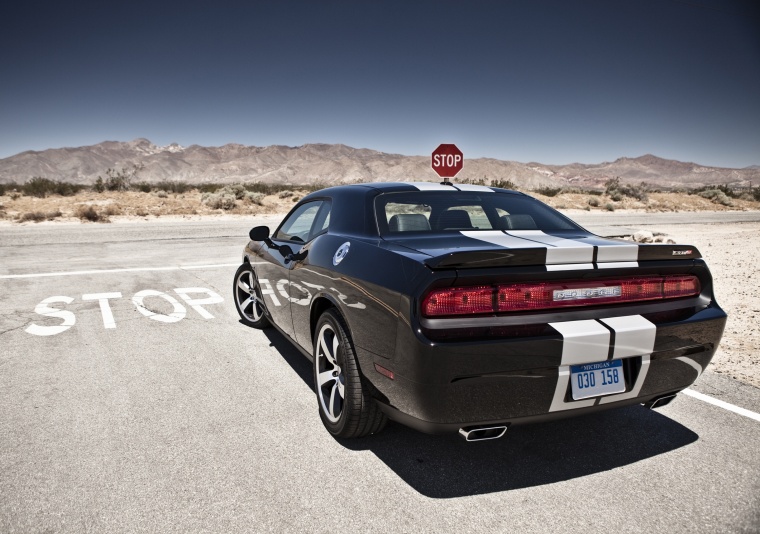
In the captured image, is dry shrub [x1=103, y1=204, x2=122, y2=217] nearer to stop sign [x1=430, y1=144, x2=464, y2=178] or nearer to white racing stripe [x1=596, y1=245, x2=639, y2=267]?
stop sign [x1=430, y1=144, x2=464, y2=178]

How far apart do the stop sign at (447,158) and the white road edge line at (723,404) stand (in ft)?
49.2

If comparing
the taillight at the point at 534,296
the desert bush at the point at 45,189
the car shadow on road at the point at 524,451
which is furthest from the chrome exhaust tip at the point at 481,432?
the desert bush at the point at 45,189

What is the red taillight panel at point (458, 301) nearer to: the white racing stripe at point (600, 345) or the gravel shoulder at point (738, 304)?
the white racing stripe at point (600, 345)

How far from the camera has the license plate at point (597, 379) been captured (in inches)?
95.7

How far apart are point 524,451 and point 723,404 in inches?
66.6

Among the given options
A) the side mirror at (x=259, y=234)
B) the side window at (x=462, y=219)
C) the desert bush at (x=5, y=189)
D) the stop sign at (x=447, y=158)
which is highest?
the stop sign at (x=447, y=158)

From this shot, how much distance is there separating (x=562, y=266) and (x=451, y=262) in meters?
0.56

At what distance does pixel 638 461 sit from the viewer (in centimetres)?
283

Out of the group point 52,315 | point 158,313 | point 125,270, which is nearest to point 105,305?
point 52,315

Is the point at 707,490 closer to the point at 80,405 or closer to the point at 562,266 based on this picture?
the point at 562,266

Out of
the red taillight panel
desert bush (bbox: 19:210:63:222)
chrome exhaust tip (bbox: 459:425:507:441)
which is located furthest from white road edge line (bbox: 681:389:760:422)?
desert bush (bbox: 19:210:63:222)

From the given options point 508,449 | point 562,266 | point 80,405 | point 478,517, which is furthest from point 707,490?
point 80,405

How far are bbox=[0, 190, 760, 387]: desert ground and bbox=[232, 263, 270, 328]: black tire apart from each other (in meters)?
4.16

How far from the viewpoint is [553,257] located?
244cm
